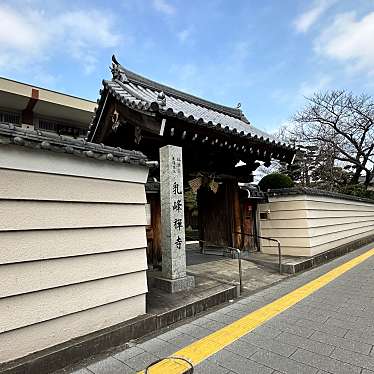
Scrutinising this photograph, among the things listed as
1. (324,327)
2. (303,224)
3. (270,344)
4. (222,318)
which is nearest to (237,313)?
(222,318)

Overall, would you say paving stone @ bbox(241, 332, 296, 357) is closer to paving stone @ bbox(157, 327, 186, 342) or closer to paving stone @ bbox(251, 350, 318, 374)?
paving stone @ bbox(251, 350, 318, 374)

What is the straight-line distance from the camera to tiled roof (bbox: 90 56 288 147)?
5336 millimetres

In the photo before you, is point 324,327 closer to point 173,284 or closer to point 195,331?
point 195,331

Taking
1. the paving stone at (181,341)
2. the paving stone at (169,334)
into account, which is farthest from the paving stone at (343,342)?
the paving stone at (169,334)

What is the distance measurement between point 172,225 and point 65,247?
8.09 feet

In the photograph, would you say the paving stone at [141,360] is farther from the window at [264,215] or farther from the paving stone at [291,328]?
the window at [264,215]

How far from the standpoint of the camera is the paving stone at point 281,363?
3.00 meters

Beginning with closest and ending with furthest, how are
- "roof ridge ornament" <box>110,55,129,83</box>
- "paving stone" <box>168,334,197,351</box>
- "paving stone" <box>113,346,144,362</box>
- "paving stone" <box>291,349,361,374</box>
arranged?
"paving stone" <box>291,349,361,374</box>, "paving stone" <box>113,346,144,362</box>, "paving stone" <box>168,334,197,351</box>, "roof ridge ornament" <box>110,55,129,83</box>

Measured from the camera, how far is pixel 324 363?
10.3ft

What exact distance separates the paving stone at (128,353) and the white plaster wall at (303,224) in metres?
7.17

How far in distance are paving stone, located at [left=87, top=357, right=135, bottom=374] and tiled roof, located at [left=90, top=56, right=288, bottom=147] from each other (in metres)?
3.83

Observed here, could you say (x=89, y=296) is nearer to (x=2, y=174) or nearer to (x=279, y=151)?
(x=2, y=174)

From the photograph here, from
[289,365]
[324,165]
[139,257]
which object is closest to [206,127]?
[139,257]

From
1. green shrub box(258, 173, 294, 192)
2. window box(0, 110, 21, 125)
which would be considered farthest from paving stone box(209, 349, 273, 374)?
window box(0, 110, 21, 125)
